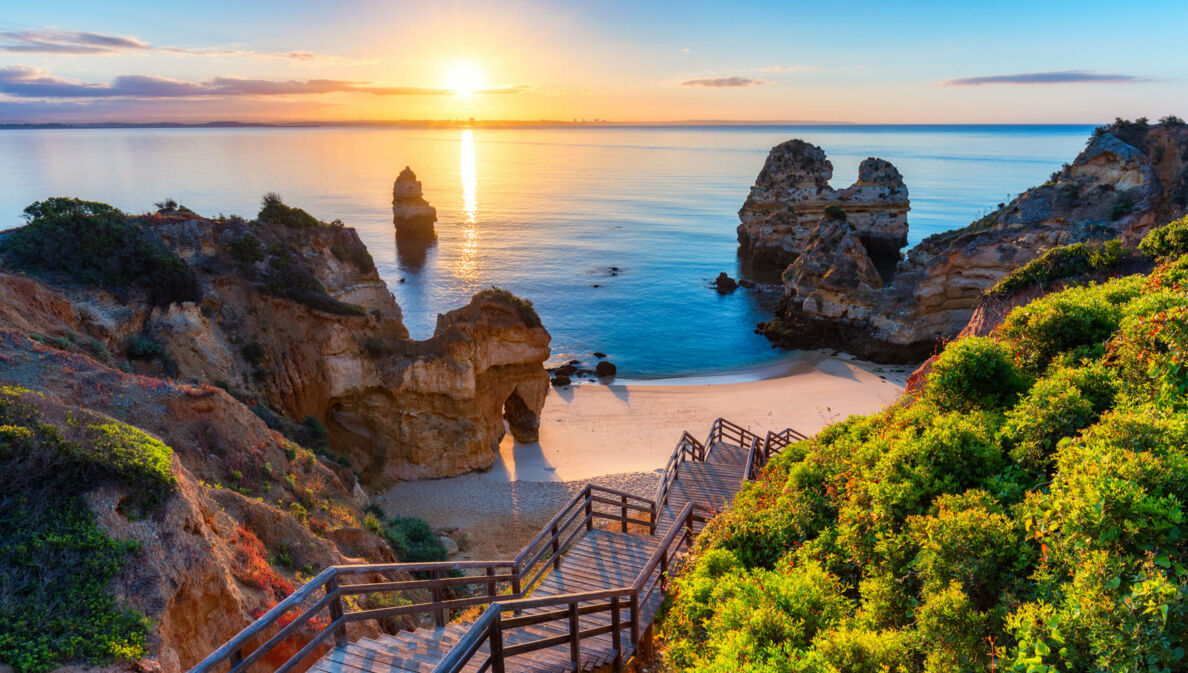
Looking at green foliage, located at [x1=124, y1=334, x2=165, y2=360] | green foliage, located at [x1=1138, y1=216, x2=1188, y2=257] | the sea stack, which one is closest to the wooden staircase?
green foliage, located at [x1=124, y1=334, x2=165, y2=360]

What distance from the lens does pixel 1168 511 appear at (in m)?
5.27

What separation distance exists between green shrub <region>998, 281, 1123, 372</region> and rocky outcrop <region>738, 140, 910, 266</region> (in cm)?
6226

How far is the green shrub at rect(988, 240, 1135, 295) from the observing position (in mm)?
15352

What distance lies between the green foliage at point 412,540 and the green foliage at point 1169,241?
19061 millimetres

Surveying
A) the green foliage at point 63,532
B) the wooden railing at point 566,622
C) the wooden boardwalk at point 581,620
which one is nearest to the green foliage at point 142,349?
the green foliage at point 63,532

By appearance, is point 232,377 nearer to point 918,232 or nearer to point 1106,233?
point 1106,233

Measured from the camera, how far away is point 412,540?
18031 millimetres

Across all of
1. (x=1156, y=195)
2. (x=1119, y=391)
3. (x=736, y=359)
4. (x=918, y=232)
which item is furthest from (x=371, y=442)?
(x=918, y=232)

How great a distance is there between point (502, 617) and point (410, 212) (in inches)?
3643

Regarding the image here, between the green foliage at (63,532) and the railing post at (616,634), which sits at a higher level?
the green foliage at (63,532)

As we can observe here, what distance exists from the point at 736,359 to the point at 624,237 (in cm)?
4539

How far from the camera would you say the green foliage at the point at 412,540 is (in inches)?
644

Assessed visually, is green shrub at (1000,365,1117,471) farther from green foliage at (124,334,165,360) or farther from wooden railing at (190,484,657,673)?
green foliage at (124,334,165,360)

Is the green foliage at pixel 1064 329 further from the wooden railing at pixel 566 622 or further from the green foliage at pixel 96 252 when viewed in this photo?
the green foliage at pixel 96 252
